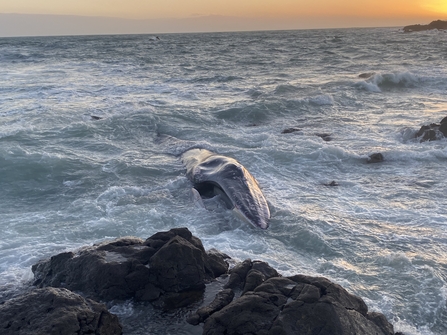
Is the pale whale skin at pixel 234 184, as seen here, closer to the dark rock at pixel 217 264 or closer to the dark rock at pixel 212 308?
the dark rock at pixel 217 264

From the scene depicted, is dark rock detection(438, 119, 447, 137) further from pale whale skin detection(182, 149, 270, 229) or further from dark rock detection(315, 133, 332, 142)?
pale whale skin detection(182, 149, 270, 229)

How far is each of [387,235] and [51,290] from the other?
514cm

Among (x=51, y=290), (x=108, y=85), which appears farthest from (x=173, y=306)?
(x=108, y=85)

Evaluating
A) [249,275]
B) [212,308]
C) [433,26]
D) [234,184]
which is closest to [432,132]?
[234,184]

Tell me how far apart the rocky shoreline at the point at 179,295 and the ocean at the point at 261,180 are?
331mm

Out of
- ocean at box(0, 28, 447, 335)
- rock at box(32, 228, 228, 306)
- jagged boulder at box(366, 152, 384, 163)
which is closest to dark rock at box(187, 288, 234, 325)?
ocean at box(0, 28, 447, 335)

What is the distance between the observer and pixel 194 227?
795 centimetres

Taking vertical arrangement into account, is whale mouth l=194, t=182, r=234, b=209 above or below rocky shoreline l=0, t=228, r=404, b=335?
below

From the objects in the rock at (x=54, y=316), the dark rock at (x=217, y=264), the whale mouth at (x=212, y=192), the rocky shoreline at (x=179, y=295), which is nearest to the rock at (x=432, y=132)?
the whale mouth at (x=212, y=192)

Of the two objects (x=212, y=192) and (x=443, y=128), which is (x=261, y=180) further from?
(x=443, y=128)

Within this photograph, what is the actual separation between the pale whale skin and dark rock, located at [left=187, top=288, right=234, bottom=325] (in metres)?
2.80

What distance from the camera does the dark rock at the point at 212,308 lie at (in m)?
4.96

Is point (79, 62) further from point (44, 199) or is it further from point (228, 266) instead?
point (228, 266)

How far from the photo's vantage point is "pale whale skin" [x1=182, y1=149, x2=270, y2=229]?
817 cm
